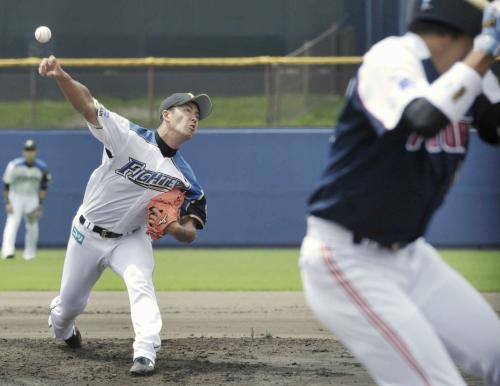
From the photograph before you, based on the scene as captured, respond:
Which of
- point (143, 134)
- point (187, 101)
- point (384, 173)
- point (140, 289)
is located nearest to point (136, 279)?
point (140, 289)

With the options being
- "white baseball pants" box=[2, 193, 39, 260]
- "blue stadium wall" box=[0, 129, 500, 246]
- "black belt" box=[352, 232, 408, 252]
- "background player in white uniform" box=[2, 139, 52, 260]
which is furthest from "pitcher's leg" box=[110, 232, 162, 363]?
"blue stadium wall" box=[0, 129, 500, 246]

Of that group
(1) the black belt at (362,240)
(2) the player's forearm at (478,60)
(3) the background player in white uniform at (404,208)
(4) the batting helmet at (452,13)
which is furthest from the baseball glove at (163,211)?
(2) the player's forearm at (478,60)

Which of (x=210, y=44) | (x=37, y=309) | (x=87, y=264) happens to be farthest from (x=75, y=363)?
(x=210, y=44)

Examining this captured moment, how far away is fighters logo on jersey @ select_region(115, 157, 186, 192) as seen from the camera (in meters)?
6.61

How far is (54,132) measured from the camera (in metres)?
18.6

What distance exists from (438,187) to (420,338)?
1.75 ft

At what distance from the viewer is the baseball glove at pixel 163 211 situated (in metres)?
6.39

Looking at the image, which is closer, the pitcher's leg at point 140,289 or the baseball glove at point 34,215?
the pitcher's leg at point 140,289

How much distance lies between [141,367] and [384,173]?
10.8 ft

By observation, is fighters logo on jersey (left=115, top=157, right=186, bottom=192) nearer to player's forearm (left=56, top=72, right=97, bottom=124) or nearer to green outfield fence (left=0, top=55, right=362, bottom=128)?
player's forearm (left=56, top=72, right=97, bottom=124)

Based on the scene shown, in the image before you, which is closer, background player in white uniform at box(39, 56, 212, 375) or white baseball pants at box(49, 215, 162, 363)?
white baseball pants at box(49, 215, 162, 363)

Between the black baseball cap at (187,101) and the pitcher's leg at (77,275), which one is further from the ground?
the black baseball cap at (187,101)

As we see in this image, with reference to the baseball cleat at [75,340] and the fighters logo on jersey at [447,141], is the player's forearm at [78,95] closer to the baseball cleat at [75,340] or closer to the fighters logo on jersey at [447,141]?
the baseball cleat at [75,340]

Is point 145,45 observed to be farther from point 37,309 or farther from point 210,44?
point 37,309
